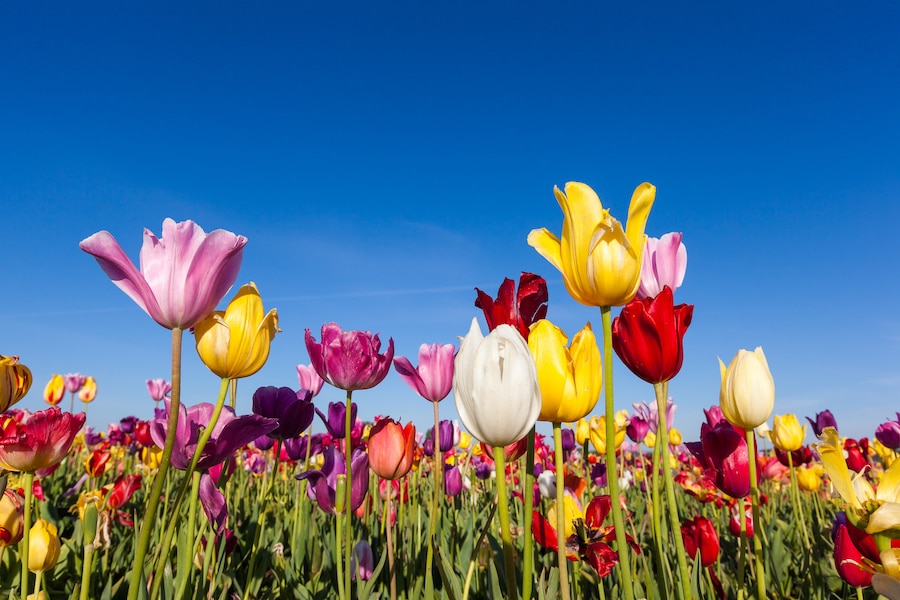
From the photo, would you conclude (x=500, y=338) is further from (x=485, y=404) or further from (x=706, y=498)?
(x=706, y=498)

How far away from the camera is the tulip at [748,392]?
1.58m

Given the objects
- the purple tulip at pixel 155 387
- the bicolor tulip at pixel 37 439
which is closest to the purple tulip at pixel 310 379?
the bicolor tulip at pixel 37 439

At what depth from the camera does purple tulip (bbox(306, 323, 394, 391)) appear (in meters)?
2.01

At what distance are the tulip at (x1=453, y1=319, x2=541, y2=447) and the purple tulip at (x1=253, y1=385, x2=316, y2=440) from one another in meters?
1.42

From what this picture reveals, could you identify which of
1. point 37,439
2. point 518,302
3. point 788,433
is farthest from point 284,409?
point 788,433

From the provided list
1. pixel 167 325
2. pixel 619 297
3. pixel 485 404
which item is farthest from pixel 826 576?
pixel 167 325

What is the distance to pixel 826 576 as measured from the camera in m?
3.48

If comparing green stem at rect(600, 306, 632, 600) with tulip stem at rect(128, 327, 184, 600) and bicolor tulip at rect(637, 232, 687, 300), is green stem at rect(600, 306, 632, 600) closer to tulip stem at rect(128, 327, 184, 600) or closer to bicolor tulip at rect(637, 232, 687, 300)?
bicolor tulip at rect(637, 232, 687, 300)

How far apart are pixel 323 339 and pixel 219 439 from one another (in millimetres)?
607

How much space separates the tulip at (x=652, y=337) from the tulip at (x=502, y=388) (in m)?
0.45

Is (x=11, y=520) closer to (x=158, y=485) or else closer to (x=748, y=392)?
(x=158, y=485)

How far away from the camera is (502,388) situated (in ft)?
3.74

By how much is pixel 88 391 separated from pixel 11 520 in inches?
285

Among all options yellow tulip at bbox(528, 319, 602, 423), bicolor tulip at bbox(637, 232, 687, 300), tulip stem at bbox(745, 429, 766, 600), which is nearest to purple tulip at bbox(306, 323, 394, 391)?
yellow tulip at bbox(528, 319, 602, 423)
